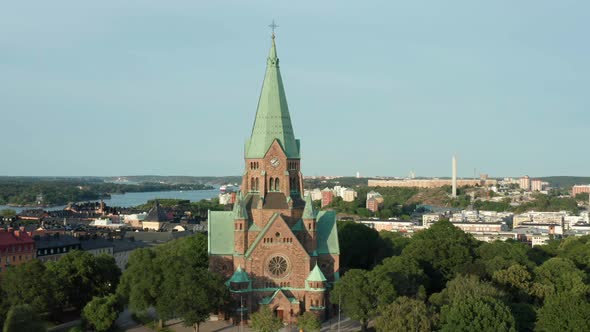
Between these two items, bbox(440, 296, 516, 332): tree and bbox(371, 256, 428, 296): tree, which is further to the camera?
bbox(371, 256, 428, 296): tree

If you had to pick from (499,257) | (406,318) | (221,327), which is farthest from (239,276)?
(499,257)

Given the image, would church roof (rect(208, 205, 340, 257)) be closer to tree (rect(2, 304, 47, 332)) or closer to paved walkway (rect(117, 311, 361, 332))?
paved walkway (rect(117, 311, 361, 332))

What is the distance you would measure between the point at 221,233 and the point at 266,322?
1621cm

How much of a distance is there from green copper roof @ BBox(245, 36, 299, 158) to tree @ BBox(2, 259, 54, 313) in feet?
85.4

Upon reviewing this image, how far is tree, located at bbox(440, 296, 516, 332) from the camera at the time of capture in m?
62.6

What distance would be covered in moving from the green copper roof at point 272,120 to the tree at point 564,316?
31.8 m

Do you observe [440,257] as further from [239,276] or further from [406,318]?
[406,318]

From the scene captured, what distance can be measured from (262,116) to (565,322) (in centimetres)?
3858

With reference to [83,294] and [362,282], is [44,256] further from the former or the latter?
[362,282]

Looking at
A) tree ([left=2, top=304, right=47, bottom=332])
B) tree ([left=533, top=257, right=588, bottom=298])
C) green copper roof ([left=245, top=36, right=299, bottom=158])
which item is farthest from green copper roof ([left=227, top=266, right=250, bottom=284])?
tree ([left=533, top=257, right=588, bottom=298])

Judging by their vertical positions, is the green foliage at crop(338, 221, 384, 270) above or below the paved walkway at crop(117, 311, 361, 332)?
above

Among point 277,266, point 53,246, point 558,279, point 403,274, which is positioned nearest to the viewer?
point 277,266

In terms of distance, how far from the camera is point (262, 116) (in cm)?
8450

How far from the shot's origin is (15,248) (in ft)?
363
